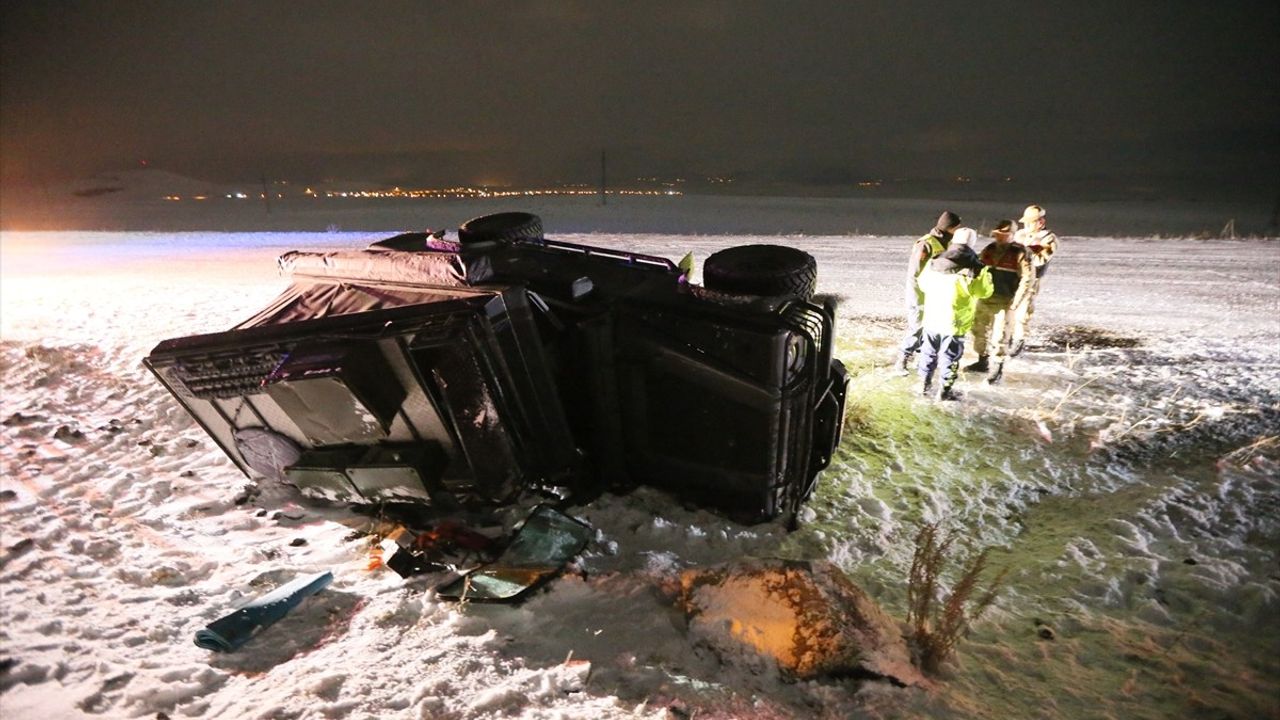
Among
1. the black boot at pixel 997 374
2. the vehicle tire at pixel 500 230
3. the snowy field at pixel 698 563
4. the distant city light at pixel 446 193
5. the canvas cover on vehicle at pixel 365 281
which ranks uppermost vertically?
the distant city light at pixel 446 193

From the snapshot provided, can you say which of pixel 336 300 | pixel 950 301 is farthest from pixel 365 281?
pixel 950 301

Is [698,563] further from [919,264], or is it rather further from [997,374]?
[997,374]

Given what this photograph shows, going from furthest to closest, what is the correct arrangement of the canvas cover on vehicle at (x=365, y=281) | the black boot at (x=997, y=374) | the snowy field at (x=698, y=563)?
the black boot at (x=997, y=374)
the canvas cover on vehicle at (x=365, y=281)
the snowy field at (x=698, y=563)

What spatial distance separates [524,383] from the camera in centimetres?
396

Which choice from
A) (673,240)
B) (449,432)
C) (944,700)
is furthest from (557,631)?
(673,240)

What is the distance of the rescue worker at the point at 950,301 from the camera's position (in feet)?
19.3

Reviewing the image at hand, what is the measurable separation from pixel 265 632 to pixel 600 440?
227cm

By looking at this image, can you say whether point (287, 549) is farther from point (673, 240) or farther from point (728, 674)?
point (673, 240)

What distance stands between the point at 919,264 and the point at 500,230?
4698 mm

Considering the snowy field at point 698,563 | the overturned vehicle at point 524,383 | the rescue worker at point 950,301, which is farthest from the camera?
the rescue worker at point 950,301

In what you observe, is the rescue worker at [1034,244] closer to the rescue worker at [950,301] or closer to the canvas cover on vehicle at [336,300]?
the rescue worker at [950,301]

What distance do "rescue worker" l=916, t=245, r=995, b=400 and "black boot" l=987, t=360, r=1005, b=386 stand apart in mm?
816

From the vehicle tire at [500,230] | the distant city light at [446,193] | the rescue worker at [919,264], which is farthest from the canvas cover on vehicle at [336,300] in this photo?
the distant city light at [446,193]

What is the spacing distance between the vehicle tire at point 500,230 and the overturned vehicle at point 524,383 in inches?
58.5
